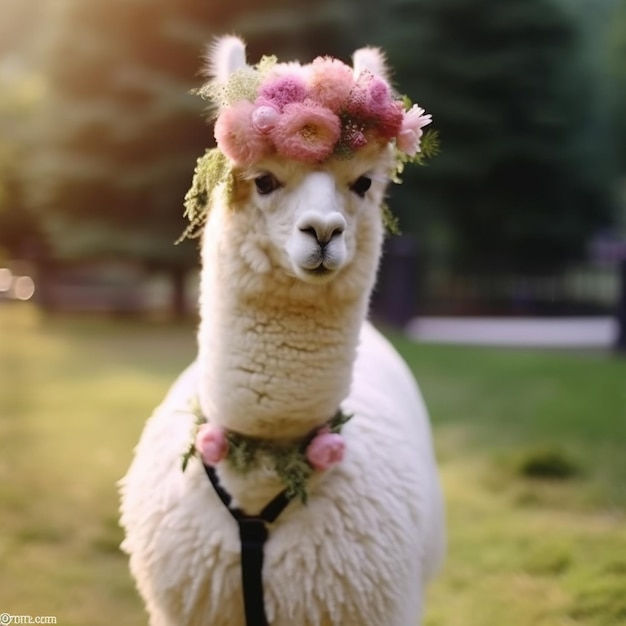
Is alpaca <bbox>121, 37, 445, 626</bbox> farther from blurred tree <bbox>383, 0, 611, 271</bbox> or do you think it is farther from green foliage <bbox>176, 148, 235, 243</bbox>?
blurred tree <bbox>383, 0, 611, 271</bbox>

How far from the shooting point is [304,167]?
1809 millimetres

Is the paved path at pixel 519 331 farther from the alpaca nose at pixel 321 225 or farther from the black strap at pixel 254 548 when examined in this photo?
the alpaca nose at pixel 321 225

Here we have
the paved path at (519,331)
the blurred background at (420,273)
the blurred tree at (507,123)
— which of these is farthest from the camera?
the blurred tree at (507,123)

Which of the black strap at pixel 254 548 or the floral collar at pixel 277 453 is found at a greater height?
the floral collar at pixel 277 453

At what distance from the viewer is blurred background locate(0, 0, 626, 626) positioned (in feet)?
12.5

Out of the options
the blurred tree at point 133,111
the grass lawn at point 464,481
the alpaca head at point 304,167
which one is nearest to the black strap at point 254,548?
the alpaca head at point 304,167

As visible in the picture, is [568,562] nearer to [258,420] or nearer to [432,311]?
[258,420]

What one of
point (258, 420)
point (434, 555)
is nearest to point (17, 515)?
point (434, 555)

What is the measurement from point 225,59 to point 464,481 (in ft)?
10.9

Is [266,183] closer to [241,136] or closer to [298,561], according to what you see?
[241,136]

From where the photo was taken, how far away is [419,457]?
2453mm

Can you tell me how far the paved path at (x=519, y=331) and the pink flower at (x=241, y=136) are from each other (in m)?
8.38

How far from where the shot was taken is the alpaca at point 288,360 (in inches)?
71.2

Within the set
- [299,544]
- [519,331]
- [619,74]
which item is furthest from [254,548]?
[619,74]
